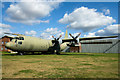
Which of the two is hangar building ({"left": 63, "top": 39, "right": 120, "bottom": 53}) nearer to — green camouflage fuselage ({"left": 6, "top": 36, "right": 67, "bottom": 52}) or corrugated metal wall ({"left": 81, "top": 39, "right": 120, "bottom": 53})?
corrugated metal wall ({"left": 81, "top": 39, "right": 120, "bottom": 53})

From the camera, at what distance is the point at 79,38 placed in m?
27.2

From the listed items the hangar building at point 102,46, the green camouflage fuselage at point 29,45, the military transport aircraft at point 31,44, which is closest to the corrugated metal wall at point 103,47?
the hangar building at point 102,46

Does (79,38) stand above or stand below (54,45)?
above

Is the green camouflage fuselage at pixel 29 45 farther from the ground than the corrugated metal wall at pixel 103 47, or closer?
farther from the ground

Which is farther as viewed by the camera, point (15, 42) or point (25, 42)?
point (25, 42)

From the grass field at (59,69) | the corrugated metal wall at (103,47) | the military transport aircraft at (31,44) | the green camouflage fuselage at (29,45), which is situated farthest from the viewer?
the corrugated metal wall at (103,47)

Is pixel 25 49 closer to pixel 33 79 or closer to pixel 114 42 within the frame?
pixel 33 79

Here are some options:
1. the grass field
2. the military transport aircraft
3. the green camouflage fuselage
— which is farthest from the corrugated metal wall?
the grass field

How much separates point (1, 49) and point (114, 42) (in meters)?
62.1

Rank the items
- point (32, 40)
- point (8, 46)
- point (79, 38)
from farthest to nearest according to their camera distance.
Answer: point (79, 38), point (32, 40), point (8, 46)

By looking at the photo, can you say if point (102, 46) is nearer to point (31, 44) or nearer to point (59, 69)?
point (31, 44)

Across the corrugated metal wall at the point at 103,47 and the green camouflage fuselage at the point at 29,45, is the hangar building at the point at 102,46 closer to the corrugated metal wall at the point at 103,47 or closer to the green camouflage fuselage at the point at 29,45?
the corrugated metal wall at the point at 103,47

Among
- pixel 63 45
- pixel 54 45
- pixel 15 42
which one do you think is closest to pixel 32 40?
pixel 15 42

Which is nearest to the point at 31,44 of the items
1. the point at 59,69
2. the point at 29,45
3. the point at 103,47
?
the point at 29,45
